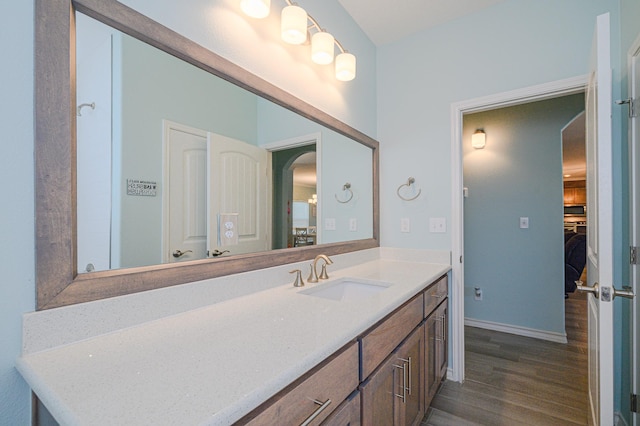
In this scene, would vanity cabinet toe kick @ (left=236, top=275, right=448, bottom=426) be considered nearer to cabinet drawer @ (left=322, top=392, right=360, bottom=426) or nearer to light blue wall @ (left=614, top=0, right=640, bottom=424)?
cabinet drawer @ (left=322, top=392, right=360, bottom=426)

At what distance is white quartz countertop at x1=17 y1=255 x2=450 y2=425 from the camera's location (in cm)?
52

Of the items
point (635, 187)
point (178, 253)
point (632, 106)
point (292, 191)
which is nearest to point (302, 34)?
point (292, 191)

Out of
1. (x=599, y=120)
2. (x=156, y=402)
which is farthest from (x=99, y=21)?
(x=599, y=120)

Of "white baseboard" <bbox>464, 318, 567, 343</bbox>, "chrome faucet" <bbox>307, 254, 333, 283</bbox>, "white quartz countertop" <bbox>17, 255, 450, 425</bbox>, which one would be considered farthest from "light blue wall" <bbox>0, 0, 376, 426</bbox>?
"white baseboard" <bbox>464, 318, 567, 343</bbox>

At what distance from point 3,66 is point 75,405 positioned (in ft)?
2.53

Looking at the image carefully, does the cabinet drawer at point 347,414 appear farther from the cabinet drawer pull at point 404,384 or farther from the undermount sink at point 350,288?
the undermount sink at point 350,288

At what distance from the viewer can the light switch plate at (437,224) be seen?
7.07 feet

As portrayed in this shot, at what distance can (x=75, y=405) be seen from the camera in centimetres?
52

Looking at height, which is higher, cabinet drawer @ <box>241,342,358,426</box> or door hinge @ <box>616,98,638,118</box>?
door hinge @ <box>616,98,638,118</box>

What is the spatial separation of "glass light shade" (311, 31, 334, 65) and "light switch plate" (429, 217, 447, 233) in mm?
1360

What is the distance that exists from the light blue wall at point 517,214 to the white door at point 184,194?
2948 millimetres

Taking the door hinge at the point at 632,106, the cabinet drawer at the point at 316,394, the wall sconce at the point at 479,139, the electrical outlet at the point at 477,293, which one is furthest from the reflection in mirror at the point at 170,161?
the electrical outlet at the point at 477,293

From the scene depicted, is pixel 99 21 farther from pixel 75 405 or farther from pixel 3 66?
pixel 75 405

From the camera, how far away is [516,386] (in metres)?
2.01
